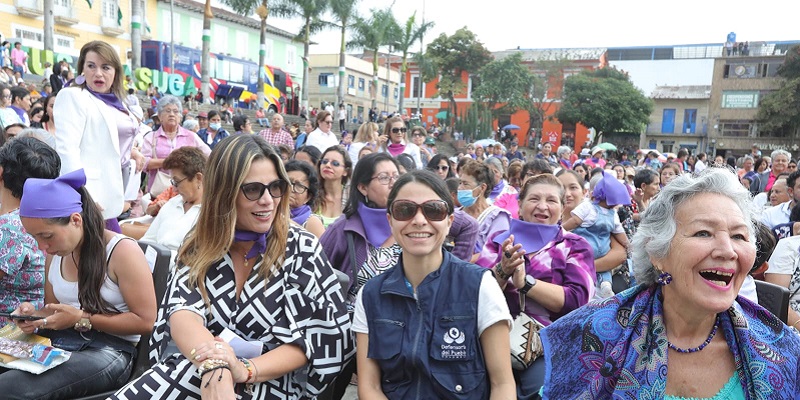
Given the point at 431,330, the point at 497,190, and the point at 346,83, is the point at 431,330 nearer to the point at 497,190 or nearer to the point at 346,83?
the point at 497,190

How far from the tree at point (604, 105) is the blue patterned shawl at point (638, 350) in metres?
43.4

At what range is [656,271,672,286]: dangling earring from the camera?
1.95 metres

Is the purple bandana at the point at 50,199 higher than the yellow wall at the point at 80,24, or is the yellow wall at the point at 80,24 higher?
the yellow wall at the point at 80,24

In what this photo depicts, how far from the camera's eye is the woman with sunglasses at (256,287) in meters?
2.33

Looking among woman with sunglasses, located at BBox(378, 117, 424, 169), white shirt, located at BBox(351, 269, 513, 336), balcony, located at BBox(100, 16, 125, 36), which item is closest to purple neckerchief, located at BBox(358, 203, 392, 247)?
white shirt, located at BBox(351, 269, 513, 336)

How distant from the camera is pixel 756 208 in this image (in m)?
1.99

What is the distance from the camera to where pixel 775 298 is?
3.00 m

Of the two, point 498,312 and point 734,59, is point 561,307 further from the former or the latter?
point 734,59

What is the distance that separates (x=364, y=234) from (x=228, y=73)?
3458cm

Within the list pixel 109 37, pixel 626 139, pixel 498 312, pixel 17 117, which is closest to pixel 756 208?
pixel 498 312

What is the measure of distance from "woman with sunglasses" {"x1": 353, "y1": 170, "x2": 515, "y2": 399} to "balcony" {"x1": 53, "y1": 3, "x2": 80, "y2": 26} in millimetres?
35434

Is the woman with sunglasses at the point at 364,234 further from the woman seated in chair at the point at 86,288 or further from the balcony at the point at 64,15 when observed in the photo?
the balcony at the point at 64,15

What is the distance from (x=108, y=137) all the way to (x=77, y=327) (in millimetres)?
1793

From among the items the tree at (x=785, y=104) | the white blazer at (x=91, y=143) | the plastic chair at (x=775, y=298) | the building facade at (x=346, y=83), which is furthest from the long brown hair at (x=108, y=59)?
the building facade at (x=346, y=83)
